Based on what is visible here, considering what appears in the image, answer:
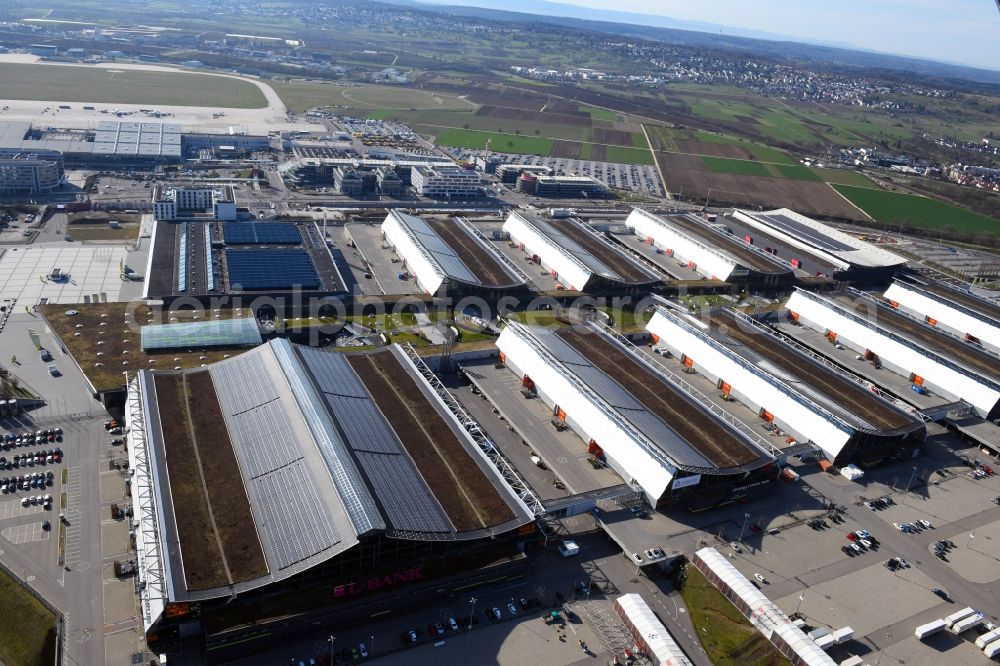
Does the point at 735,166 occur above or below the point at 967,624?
above

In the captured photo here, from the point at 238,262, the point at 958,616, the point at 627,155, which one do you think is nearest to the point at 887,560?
the point at 958,616

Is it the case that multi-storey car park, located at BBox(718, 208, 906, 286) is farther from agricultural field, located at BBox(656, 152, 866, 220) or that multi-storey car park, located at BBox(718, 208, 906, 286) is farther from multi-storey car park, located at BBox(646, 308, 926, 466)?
multi-storey car park, located at BBox(646, 308, 926, 466)

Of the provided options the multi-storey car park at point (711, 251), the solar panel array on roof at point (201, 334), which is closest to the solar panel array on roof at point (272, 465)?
the solar panel array on roof at point (201, 334)

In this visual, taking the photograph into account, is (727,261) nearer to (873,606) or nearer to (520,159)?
(873,606)

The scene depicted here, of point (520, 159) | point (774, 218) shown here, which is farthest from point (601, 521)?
point (520, 159)

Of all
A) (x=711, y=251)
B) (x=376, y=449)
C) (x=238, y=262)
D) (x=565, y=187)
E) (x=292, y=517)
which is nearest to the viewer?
(x=292, y=517)

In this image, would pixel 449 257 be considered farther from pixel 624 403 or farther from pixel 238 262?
pixel 624 403

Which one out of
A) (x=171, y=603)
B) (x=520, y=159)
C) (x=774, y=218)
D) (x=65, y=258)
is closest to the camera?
(x=171, y=603)
